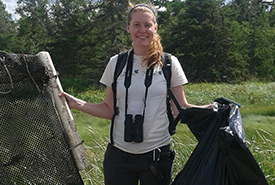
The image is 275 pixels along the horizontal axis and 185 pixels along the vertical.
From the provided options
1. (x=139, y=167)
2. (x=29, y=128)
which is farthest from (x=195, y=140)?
(x=29, y=128)

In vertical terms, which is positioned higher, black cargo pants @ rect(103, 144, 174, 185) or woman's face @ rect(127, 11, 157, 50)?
woman's face @ rect(127, 11, 157, 50)

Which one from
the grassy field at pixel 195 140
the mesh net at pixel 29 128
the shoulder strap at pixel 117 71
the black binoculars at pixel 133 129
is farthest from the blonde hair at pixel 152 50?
the grassy field at pixel 195 140

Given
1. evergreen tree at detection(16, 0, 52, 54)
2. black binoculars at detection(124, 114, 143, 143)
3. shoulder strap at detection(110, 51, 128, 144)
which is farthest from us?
evergreen tree at detection(16, 0, 52, 54)

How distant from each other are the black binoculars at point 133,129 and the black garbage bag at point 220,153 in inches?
13.0

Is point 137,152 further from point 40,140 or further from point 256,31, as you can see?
point 256,31

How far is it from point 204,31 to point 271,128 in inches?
1058

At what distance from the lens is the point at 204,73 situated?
33.2 meters

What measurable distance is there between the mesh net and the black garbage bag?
84 cm

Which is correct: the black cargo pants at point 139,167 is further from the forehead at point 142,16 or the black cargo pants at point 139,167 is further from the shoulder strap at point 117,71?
the forehead at point 142,16

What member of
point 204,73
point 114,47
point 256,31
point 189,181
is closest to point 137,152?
point 189,181

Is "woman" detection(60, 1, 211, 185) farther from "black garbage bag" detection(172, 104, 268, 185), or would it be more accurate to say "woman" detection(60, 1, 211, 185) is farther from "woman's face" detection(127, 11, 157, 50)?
"black garbage bag" detection(172, 104, 268, 185)

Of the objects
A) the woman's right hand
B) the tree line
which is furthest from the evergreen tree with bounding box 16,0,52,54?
the woman's right hand

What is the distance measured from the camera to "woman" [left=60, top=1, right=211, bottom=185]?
246 centimetres

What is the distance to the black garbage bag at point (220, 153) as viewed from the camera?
2137mm
